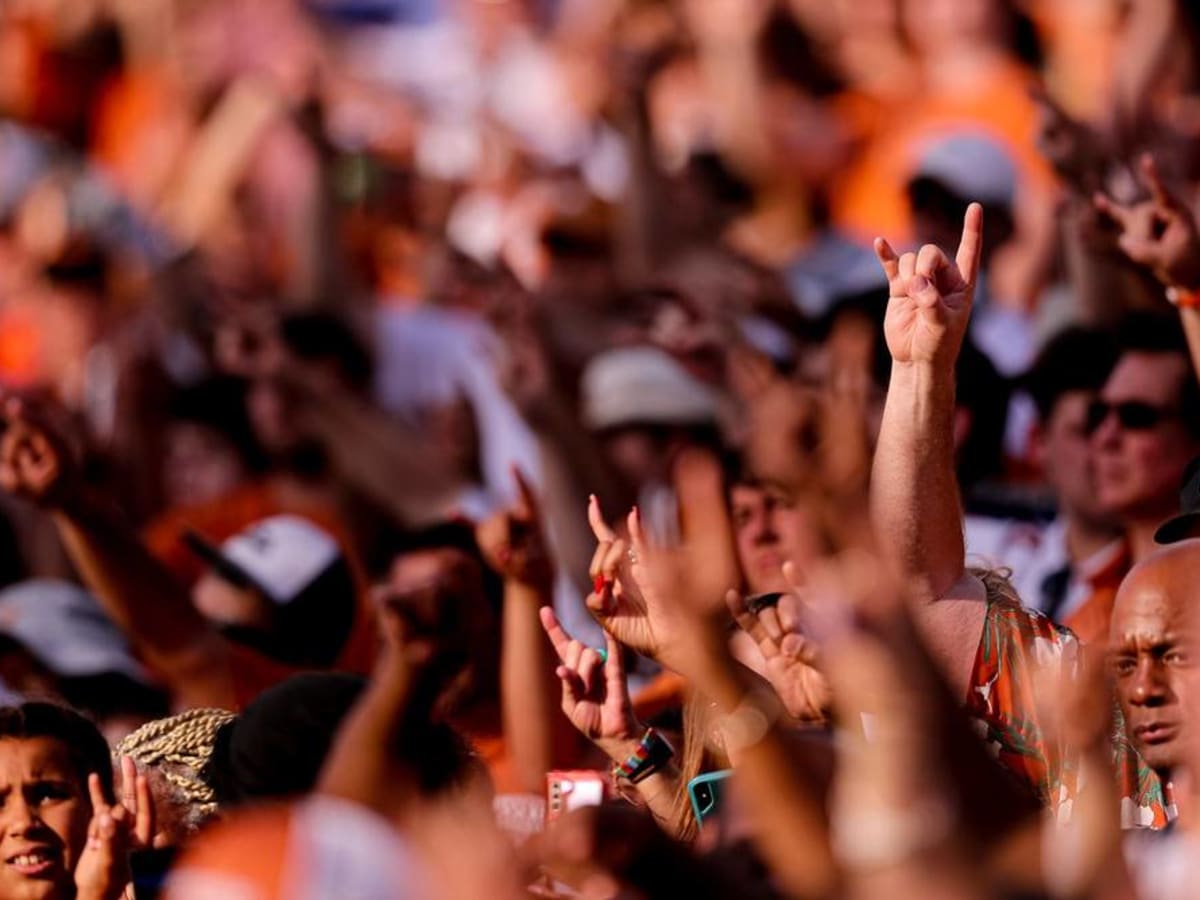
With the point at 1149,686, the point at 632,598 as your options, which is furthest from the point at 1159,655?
the point at 632,598

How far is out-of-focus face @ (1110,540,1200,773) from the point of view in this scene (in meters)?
3.94

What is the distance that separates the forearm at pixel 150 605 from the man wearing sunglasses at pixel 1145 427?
1937 millimetres

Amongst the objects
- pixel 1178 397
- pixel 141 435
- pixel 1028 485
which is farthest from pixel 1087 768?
pixel 141 435

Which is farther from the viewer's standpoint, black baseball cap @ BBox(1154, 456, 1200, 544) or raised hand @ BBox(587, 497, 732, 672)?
black baseball cap @ BBox(1154, 456, 1200, 544)

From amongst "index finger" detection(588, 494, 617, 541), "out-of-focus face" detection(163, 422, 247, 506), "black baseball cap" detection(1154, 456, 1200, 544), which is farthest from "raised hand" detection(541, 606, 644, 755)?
"out-of-focus face" detection(163, 422, 247, 506)

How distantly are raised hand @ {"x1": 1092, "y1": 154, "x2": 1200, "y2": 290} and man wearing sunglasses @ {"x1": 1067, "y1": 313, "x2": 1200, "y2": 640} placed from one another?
581 mm

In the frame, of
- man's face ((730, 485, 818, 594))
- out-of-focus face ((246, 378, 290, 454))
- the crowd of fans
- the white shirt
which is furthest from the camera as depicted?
out-of-focus face ((246, 378, 290, 454))

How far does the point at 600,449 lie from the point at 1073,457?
138 centimetres

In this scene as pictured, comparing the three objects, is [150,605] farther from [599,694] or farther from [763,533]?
[599,694]

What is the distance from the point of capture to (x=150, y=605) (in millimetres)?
5918

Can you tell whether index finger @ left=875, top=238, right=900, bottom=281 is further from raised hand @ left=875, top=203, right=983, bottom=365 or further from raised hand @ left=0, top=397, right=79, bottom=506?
raised hand @ left=0, top=397, right=79, bottom=506

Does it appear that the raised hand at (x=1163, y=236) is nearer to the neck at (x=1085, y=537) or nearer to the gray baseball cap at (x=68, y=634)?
the neck at (x=1085, y=537)

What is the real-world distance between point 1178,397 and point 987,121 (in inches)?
88.0

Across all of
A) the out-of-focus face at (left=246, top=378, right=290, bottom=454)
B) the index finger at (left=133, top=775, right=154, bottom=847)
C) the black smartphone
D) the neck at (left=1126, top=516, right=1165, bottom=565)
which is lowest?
the out-of-focus face at (left=246, top=378, right=290, bottom=454)
